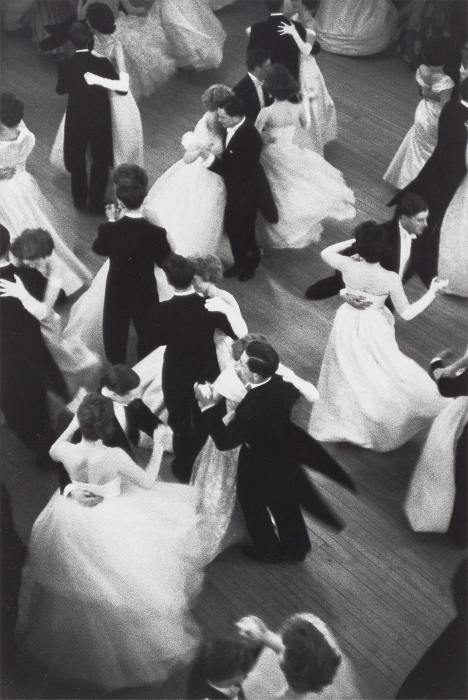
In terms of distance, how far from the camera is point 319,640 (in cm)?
254

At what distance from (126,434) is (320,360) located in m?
1.79

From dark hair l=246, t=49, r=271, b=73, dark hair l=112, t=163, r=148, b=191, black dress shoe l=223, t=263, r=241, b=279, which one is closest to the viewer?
dark hair l=112, t=163, r=148, b=191

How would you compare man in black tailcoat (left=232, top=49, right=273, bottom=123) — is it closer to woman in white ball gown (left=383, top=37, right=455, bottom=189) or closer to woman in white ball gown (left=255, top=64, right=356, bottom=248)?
woman in white ball gown (left=255, top=64, right=356, bottom=248)

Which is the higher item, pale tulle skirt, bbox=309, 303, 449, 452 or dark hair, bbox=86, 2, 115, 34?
dark hair, bbox=86, 2, 115, 34

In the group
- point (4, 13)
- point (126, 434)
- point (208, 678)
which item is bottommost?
point (4, 13)

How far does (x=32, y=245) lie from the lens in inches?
153

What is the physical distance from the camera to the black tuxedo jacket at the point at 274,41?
606 cm

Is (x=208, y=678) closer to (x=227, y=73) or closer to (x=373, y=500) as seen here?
(x=373, y=500)

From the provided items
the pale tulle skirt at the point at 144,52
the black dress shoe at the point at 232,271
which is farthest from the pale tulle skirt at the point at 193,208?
the pale tulle skirt at the point at 144,52

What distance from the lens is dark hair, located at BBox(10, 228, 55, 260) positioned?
388cm

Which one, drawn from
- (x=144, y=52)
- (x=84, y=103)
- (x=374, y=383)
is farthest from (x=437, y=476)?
(x=144, y=52)

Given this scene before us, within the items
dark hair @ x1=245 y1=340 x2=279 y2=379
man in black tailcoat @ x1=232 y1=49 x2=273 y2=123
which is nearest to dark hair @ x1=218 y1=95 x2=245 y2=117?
man in black tailcoat @ x1=232 y1=49 x2=273 y2=123

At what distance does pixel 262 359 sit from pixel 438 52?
328 cm

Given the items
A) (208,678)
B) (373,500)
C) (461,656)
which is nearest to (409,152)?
(373,500)
